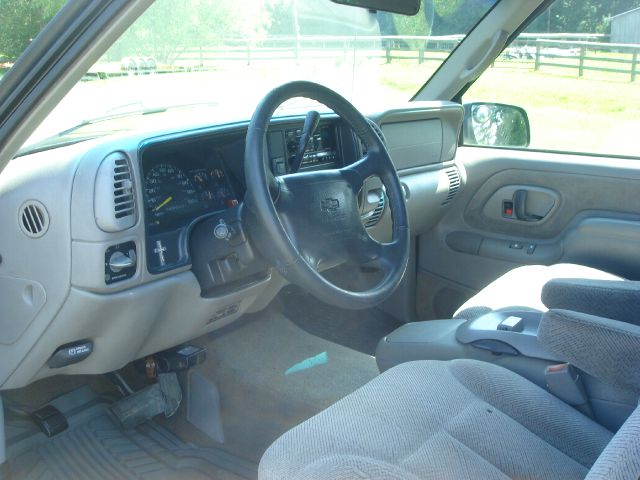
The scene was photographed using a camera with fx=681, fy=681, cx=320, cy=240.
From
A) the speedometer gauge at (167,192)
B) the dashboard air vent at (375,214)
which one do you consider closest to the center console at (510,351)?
the dashboard air vent at (375,214)

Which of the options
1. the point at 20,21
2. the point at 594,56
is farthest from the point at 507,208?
the point at 20,21

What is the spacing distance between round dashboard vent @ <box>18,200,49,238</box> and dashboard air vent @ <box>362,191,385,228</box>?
128 centimetres

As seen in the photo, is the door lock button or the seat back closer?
the seat back

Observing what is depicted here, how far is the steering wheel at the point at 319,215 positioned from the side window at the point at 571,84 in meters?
1.27

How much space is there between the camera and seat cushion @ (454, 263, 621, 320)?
7.91 ft

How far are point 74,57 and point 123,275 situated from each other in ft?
2.44

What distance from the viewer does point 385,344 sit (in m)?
2.37

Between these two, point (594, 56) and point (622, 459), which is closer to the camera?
point (622, 459)

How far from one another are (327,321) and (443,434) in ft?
6.02

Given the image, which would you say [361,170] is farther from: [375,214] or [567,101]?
[567,101]

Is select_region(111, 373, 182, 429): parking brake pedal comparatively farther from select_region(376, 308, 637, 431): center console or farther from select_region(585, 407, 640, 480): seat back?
select_region(585, 407, 640, 480): seat back

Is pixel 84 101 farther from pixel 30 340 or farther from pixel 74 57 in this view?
pixel 30 340

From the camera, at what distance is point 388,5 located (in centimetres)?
201

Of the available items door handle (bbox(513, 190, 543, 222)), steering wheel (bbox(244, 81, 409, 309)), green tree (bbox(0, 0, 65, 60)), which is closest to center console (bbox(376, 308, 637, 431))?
steering wheel (bbox(244, 81, 409, 309))
